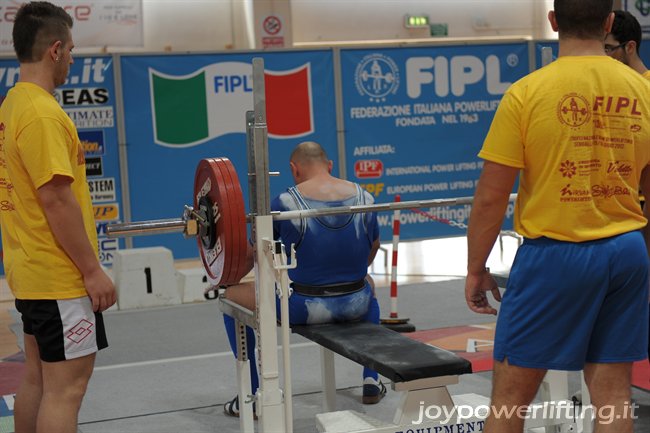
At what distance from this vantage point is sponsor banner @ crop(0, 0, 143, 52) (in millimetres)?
10570

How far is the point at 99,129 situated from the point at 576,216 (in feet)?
22.3

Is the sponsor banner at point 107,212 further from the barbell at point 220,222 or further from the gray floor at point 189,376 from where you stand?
the barbell at point 220,222

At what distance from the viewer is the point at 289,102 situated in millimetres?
8852

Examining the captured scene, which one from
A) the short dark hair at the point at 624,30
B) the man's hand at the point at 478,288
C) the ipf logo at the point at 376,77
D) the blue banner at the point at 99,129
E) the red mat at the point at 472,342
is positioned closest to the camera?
the man's hand at the point at 478,288

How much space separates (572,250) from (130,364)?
3352 millimetres

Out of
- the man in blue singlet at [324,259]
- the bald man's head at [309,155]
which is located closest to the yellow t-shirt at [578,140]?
the man in blue singlet at [324,259]

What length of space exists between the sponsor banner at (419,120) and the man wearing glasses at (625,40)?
587cm

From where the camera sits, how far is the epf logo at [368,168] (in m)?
9.11

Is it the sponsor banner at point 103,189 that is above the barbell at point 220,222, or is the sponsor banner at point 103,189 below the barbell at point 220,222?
below

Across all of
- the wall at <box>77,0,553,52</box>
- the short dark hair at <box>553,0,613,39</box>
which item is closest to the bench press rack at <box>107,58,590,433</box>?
the short dark hair at <box>553,0,613,39</box>

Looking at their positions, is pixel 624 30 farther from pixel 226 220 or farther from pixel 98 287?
pixel 98 287

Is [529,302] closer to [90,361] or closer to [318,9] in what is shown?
[90,361]

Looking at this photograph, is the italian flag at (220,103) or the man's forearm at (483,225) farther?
the italian flag at (220,103)

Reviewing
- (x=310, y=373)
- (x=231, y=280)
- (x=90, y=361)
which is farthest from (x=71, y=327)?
(x=310, y=373)
